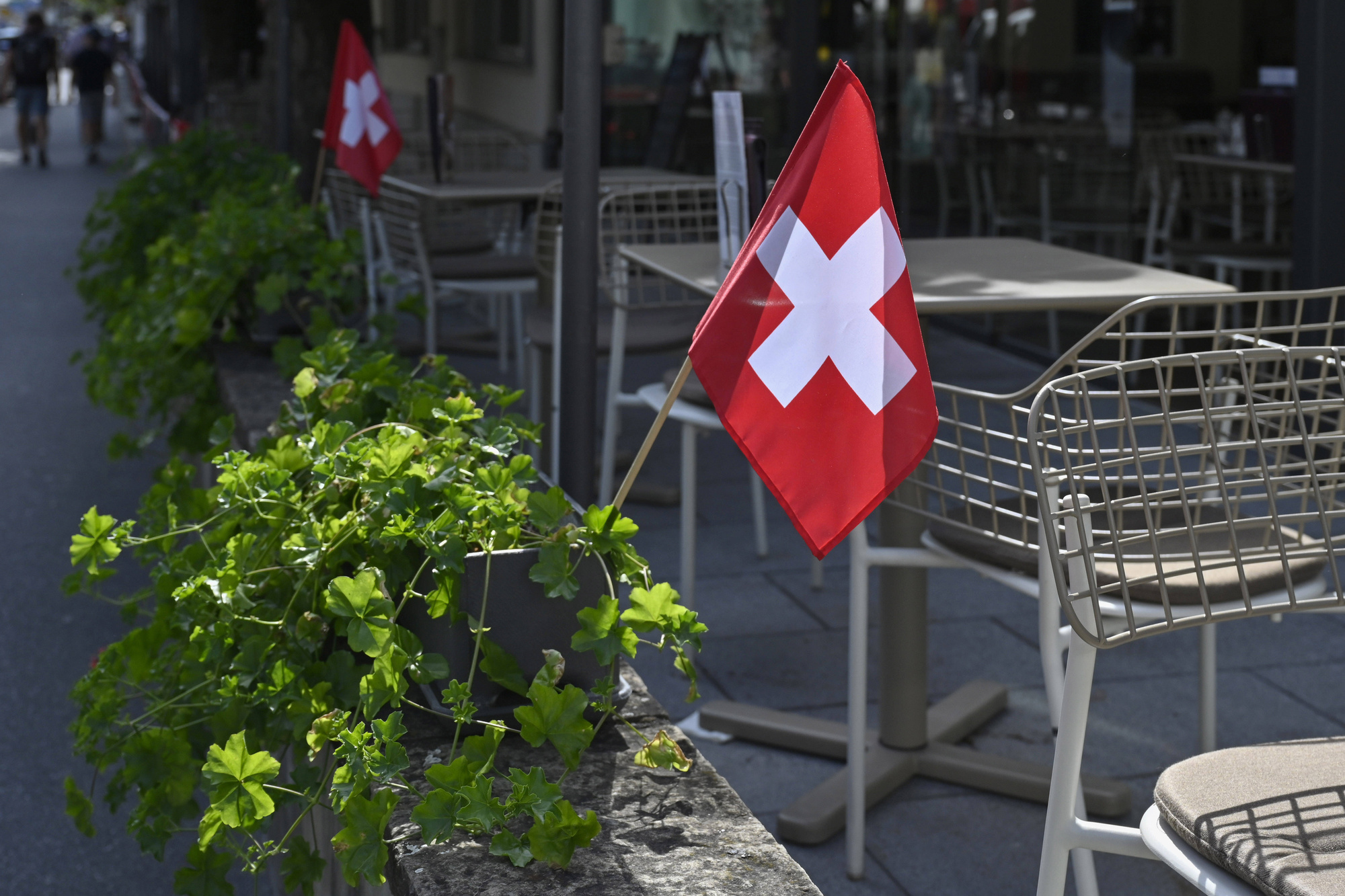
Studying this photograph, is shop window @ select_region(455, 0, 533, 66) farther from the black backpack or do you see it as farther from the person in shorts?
the person in shorts

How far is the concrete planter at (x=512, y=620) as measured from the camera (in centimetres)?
193

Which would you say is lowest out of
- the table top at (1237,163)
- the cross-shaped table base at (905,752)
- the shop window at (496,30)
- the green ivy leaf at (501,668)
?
the cross-shaped table base at (905,752)

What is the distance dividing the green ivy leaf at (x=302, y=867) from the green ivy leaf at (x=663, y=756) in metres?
0.46

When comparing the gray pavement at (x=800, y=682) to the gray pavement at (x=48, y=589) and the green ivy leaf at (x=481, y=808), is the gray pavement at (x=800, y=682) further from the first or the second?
the green ivy leaf at (x=481, y=808)

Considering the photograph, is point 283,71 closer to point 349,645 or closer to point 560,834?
point 349,645

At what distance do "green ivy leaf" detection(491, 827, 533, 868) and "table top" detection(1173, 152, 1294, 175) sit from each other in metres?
5.03

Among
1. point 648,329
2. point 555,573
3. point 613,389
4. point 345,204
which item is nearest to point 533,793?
point 555,573

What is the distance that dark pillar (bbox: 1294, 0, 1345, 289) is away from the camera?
523cm

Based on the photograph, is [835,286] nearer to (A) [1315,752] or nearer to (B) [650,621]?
(B) [650,621]

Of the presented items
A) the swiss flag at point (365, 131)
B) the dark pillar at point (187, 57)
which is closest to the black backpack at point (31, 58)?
the dark pillar at point (187, 57)

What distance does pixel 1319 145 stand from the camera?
5332mm

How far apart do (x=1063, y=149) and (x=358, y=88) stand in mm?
3776

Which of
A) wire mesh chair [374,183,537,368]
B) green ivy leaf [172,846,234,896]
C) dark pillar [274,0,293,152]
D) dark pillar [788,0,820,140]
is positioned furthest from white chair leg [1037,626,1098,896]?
dark pillar [788,0,820,140]

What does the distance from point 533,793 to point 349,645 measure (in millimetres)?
386
